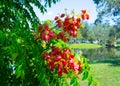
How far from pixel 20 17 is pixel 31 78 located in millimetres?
1818

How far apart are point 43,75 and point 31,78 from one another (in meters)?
0.74

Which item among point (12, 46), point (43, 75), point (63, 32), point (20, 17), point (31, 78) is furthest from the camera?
point (20, 17)

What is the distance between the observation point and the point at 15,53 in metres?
2.83

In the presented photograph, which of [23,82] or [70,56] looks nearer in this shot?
[70,56]

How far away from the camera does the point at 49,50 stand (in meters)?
3.19

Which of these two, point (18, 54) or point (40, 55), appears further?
point (40, 55)

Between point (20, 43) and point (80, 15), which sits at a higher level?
point (80, 15)

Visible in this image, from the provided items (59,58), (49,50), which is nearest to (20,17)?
(49,50)

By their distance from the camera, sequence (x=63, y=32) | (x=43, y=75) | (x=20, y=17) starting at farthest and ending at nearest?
(x=20, y=17), (x=63, y=32), (x=43, y=75)

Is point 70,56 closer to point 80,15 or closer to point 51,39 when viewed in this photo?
point 51,39

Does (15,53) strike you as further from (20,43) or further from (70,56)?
(70,56)

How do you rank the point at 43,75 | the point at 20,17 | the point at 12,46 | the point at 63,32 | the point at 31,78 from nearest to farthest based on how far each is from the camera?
the point at 12,46 < the point at 43,75 < the point at 63,32 < the point at 31,78 < the point at 20,17

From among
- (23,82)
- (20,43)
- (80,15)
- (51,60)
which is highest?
(80,15)

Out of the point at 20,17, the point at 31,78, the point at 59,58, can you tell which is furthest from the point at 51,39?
the point at 20,17
